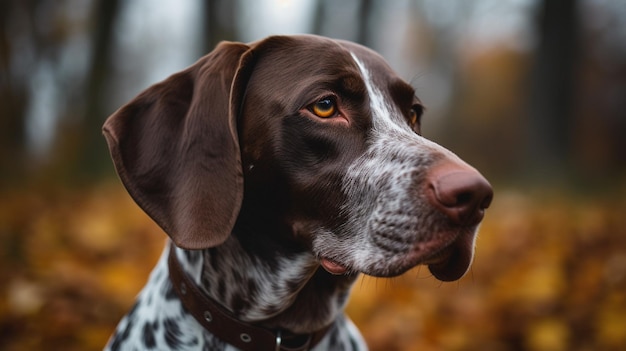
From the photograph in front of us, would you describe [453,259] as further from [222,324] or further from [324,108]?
[222,324]

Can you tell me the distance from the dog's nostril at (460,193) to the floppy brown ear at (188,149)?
0.78 meters

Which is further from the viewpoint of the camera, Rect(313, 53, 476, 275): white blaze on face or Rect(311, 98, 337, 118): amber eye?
Rect(311, 98, 337, 118): amber eye

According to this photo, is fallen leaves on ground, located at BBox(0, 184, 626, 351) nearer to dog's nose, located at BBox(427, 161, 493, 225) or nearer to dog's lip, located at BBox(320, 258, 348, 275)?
dog's lip, located at BBox(320, 258, 348, 275)

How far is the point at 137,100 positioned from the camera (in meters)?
2.56

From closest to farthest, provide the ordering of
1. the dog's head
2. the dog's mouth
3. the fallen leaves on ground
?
the dog's mouth
the dog's head
the fallen leaves on ground

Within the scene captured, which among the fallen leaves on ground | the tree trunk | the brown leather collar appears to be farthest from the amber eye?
the tree trunk

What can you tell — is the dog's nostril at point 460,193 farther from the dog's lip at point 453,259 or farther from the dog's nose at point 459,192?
the dog's lip at point 453,259

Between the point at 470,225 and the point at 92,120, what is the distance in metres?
11.1

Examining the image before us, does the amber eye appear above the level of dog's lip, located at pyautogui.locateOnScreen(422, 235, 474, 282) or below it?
above

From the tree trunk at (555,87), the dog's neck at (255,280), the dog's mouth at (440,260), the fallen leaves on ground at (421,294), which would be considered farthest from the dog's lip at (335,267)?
the tree trunk at (555,87)

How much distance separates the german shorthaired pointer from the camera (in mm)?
2332

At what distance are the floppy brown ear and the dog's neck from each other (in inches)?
10.5

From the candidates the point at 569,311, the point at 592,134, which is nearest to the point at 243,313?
the point at 569,311

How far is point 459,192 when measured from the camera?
6.47ft
